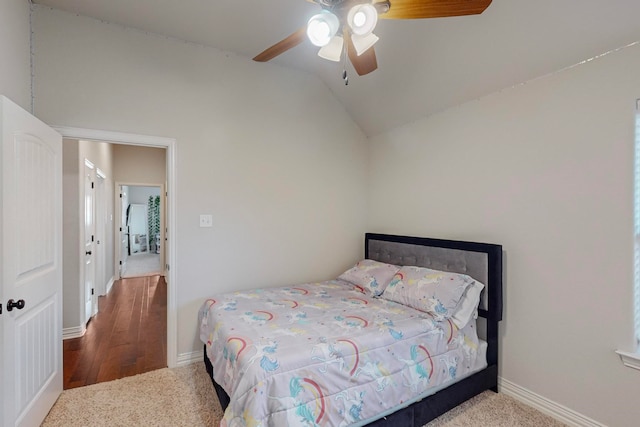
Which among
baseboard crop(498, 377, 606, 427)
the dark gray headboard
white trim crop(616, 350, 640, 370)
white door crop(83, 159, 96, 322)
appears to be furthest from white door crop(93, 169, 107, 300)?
white trim crop(616, 350, 640, 370)

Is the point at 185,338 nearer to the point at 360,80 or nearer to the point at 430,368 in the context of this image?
the point at 430,368

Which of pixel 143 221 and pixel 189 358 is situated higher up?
pixel 143 221

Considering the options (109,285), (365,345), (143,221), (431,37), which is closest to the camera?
(365,345)

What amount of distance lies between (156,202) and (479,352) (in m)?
10.1

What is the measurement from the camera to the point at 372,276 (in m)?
2.95

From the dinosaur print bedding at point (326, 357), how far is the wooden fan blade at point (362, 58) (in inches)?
67.2

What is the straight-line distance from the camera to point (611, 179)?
6.03 feet

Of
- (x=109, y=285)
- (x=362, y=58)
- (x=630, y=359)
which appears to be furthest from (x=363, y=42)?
(x=109, y=285)

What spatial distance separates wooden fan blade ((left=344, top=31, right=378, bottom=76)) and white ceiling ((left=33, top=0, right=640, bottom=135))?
0.73 metres

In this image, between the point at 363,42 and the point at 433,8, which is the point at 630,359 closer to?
the point at 433,8

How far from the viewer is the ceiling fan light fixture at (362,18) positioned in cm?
143

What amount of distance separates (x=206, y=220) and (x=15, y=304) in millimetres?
1422

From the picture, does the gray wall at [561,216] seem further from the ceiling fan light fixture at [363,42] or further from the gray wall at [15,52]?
the gray wall at [15,52]

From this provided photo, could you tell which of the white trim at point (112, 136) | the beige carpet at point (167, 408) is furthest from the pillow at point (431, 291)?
the white trim at point (112, 136)
